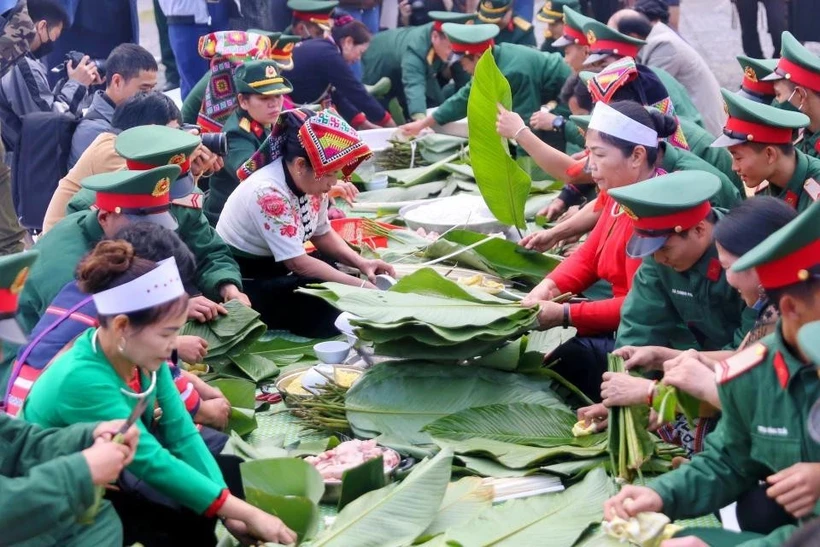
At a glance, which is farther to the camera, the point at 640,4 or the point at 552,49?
the point at 552,49

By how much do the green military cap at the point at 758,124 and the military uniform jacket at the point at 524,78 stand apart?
295 cm

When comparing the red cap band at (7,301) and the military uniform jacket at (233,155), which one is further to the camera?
the military uniform jacket at (233,155)

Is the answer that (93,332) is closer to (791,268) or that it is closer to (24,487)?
(24,487)

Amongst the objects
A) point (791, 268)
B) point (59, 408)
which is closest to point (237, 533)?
point (59, 408)

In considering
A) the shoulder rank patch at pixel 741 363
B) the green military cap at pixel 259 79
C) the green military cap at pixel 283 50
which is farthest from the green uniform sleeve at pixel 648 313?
the green military cap at pixel 283 50

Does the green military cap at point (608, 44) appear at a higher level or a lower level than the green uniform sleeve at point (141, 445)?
lower

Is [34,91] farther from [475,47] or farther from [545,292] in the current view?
[545,292]

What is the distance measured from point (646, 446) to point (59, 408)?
1.58 meters

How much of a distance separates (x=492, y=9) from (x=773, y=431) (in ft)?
19.7

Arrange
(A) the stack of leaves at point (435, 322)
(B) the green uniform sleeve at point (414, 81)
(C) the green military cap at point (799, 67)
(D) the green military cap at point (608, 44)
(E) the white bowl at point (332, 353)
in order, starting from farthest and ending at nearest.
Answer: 1. (B) the green uniform sleeve at point (414, 81)
2. (D) the green military cap at point (608, 44)
3. (C) the green military cap at point (799, 67)
4. (E) the white bowl at point (332, 353)
5. (A) the stack of leaves at point (435, 322)

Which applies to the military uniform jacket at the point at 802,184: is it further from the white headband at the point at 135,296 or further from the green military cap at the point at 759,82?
the white headband at the point at 135,296

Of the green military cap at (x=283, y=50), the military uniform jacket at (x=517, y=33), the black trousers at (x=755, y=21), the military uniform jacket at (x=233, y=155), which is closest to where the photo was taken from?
the military uniform jacket at (x=233, y=155)

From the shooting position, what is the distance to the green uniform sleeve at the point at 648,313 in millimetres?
3555

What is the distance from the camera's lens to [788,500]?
245cm
